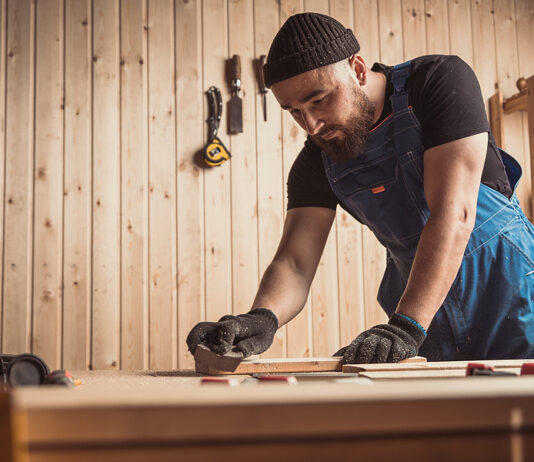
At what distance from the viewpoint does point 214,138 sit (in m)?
2.99

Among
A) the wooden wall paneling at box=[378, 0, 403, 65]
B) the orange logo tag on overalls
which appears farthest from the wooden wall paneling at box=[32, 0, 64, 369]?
the orange logo tag on overalls

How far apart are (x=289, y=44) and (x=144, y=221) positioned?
5.34 ft

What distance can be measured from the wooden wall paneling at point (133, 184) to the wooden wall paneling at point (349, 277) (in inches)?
38.0

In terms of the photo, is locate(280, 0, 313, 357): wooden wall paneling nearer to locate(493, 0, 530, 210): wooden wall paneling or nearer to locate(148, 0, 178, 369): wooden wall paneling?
locate(148, 0, 178, 369): wooden wall paneling

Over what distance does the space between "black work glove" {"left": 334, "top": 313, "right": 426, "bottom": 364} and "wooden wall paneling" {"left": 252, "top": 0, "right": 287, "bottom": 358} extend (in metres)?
1.78

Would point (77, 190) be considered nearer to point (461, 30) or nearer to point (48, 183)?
point (48, 183)

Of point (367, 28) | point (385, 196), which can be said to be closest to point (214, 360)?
point (385, 196)

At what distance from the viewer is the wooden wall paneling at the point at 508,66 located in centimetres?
331

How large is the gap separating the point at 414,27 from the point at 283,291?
7.06 feet

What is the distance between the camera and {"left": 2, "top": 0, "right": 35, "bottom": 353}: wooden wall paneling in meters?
2.83

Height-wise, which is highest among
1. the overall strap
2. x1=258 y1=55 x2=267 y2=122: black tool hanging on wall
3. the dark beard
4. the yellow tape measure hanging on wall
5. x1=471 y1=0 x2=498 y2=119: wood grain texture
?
x1=471 y1=0 x2=498 y2=119: wood grain texture

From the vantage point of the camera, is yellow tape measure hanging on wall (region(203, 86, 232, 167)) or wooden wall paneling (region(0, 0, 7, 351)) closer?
wooden wall paneling (region(0, 0, 7, 351))

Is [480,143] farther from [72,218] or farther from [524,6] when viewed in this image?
[524,6]

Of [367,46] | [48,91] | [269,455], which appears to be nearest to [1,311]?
[48,91]
